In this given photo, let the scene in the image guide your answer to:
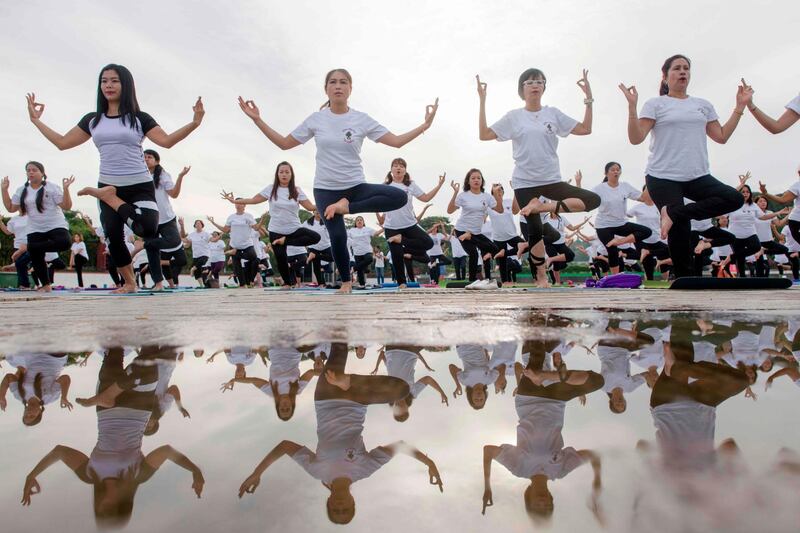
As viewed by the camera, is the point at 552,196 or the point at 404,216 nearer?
the point at 552,196

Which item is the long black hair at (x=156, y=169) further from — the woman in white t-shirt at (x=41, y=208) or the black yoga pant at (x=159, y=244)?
the woman in white t-shirt at (x=41, y=208)

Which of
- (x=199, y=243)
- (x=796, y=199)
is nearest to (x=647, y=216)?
(x=796, y=199)

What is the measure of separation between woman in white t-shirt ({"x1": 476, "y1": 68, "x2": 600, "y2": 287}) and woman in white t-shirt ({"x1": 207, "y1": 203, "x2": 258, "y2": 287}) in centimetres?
617

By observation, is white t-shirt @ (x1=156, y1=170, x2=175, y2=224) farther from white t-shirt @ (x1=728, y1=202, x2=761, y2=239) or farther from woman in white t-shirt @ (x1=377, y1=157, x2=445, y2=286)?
white t-shirt @ (x1=728, y1=202, x2=761, y2=239)

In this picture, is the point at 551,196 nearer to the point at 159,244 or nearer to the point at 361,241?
the point at 159,244

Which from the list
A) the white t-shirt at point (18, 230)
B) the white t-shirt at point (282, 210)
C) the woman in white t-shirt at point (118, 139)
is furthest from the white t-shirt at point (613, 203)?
the white t-shirt at point (18, 230)

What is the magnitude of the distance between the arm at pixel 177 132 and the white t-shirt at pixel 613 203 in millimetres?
5906

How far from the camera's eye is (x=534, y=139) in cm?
593

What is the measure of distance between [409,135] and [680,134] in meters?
2.50

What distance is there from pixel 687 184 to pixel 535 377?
4.98 metres

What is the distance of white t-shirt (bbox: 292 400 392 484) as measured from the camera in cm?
48

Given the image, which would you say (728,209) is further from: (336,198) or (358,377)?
(358,377)

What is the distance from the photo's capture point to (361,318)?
1.97 m

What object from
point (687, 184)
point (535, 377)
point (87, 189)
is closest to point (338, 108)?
point (87, 189)
